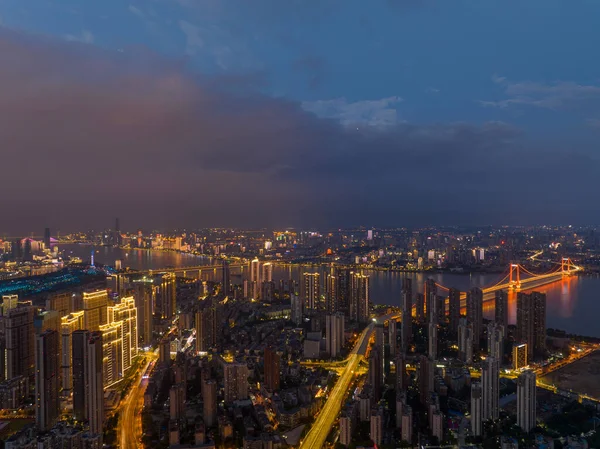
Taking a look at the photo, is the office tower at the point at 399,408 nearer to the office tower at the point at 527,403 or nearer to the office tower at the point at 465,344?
the office tower at the point at 527,403

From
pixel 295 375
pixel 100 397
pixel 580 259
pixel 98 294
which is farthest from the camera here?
pixel 580 259

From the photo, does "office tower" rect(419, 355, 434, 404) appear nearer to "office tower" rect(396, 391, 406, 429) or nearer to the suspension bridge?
"office tower" rect(396, 391, 406, 429)

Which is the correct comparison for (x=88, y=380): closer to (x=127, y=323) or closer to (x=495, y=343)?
(x=127, y=323)

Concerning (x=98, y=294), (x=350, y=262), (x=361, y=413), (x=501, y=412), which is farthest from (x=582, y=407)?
(x=350, y=262)

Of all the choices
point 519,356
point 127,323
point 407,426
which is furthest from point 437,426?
point 127,323

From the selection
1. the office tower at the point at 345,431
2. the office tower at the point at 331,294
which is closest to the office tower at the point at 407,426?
the office tower at the point at 345,431

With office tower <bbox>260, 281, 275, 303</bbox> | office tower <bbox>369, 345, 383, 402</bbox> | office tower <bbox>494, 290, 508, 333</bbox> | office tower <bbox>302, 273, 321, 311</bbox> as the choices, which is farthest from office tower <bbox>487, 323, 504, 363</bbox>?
office tower <bbox>260, 281, 275, 303</bbox>

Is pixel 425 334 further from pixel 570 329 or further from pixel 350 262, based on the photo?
pixel 350 262
